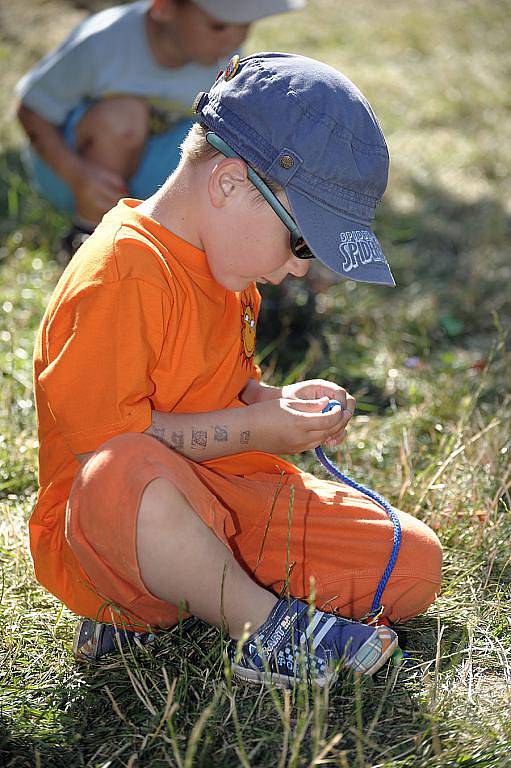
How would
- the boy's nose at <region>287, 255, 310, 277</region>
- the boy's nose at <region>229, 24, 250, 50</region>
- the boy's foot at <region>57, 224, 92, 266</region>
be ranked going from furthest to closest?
the boy's foot at <region>57, 224, 92, 266</region> < the boy's nose at <region>229, 24, 250, 50</region> < the boy's nose at <region>287, 255, 310, 277</region>

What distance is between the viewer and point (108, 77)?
368 centimetres

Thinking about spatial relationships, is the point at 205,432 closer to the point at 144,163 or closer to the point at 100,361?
the point at 100,361

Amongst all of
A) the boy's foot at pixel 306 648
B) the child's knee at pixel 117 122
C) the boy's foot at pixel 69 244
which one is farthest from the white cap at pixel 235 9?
the boy's foot at pixel 306 648

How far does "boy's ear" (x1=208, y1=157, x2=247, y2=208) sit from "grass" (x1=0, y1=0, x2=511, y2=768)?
89cm

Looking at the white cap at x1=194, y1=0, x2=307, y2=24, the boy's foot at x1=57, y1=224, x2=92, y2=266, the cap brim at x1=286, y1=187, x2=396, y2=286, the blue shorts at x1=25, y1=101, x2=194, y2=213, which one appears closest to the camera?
the cap brim at x1=286, y1=187, x2=396, y2=286

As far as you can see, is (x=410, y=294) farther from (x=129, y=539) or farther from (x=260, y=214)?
(x=129, y=539)

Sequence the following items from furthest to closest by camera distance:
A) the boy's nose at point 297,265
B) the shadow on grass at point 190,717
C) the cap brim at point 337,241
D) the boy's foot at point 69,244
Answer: the boy's foot at point 69,244, the boy's nose at point 297,265, the cap brim at point 337,241, the shadow on grass at point 190,717

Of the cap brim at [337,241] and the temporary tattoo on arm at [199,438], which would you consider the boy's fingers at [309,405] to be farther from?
the cap brim at [337,241]

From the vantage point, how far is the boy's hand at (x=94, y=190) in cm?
350

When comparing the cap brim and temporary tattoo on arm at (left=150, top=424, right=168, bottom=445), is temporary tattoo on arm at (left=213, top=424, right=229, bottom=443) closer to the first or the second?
temporary tattoo on arm at (left=150, top=424, right=168, bottom=445)

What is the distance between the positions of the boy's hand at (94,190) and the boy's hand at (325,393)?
5.46ft

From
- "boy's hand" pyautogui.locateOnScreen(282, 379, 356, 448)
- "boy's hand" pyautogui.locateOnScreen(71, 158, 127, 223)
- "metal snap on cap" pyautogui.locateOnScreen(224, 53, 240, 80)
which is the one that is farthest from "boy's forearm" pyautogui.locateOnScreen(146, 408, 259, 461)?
"boy's hand" pyautogui.locateOnScreen(71, 158, 127, 223)

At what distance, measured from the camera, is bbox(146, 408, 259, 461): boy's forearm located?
1804mm

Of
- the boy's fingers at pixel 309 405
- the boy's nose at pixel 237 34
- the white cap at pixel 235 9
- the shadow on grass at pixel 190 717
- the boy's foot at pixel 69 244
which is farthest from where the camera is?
the boy's foot at pixel 69 244
